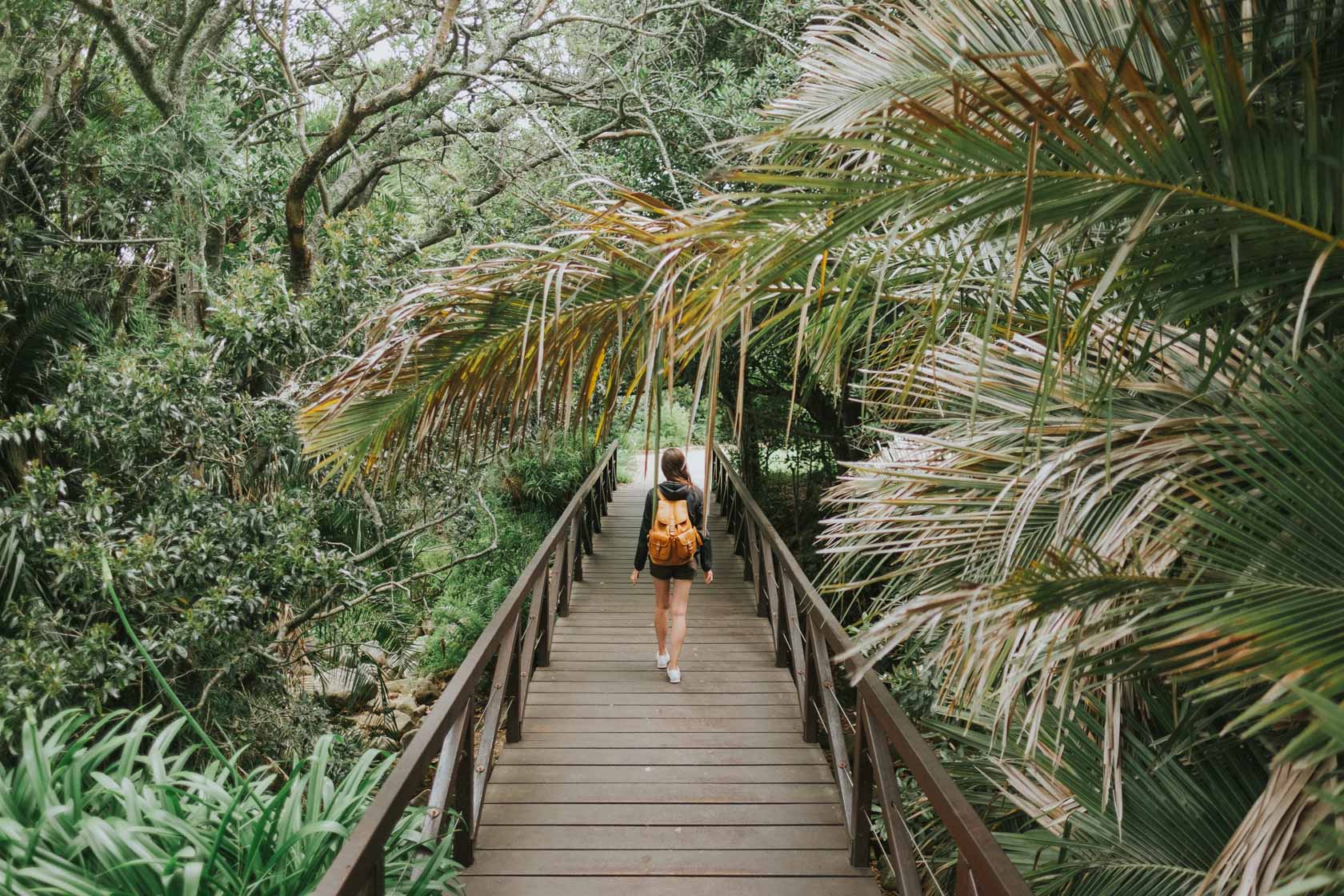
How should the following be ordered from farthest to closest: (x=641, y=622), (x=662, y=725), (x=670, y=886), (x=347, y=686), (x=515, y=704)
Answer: (x=641, y=622) < (x=347, y=686) < (x=662, y=725) < (x=515, y=704) < (x=670, y=886)

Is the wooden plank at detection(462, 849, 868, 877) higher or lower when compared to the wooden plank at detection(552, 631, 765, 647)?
higher

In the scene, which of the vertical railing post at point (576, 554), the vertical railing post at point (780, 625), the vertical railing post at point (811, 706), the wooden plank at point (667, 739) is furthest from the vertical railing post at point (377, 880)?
the vertical railing post at point (576, 554)

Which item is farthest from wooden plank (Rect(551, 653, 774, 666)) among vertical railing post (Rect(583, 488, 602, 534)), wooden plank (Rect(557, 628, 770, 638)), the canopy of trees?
vertical railing post (Rect(583, 488, 602, 534))

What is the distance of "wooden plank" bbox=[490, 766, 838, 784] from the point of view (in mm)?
4070

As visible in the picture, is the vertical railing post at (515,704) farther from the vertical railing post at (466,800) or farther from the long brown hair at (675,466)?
the long brown hair at (675,466)

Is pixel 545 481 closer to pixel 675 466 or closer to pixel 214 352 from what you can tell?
pixel 675 466

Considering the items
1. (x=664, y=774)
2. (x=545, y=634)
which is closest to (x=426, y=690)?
(x=545, y=634)

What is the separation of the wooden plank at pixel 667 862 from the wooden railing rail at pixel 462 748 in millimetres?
190

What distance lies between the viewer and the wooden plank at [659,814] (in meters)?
3.67

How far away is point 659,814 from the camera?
12.3 feet

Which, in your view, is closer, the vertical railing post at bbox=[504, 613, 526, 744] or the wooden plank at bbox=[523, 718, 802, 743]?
the vertical railing post at bbox=[504, 613, 526, 744]

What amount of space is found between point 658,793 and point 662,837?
41cm

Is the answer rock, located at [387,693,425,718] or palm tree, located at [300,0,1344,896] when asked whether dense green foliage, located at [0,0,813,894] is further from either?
rock, located at [387,693,425,718]

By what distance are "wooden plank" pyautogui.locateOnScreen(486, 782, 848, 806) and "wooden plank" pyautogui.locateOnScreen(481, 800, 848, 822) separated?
38 millimetres
